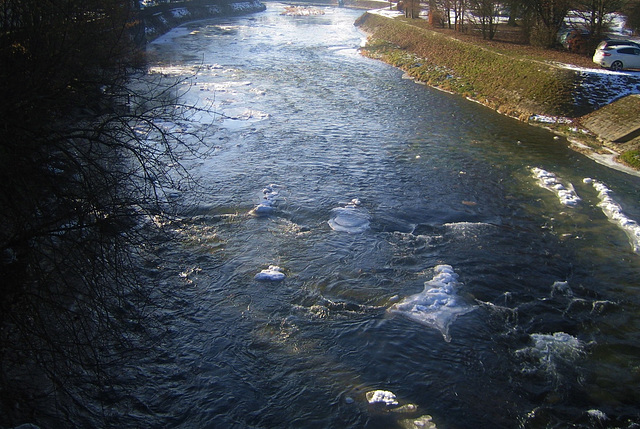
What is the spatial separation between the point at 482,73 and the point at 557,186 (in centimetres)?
1459

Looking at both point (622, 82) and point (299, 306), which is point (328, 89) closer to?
point (622, 82)

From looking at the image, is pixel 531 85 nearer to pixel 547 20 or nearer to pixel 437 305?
pixel 547 20

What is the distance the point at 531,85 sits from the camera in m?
24.6

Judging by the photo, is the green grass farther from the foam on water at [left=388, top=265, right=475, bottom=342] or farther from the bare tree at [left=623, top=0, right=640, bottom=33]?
the bare tree at [left=623, top=0, right=640, bottom=33]

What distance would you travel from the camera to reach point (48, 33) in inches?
319

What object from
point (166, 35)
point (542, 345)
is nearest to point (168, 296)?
point (542, 345)

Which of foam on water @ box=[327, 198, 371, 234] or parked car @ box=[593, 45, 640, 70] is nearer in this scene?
foam on water @ box=[327, 198, 371, 234]

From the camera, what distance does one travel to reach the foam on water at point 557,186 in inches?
590

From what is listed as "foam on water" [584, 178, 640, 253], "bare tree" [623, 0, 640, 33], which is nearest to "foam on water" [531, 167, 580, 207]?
"foam on water" [584, 178, 640, 253]

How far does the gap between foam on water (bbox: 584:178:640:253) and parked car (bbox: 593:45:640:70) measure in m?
11.7

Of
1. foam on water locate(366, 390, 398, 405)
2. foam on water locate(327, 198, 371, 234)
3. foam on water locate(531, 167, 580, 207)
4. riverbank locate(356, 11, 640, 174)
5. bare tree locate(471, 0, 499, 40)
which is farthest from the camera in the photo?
bare tree locate(471, 0, 499, 40)

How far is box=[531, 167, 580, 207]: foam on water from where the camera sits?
1499cm

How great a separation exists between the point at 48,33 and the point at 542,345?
991 centimetres

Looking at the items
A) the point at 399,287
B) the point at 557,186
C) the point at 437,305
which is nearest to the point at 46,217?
the point at 399,287
